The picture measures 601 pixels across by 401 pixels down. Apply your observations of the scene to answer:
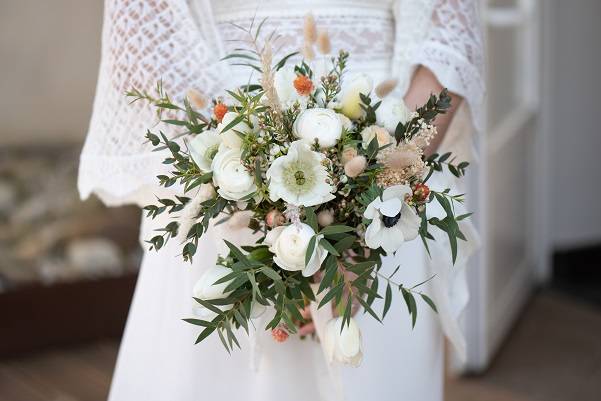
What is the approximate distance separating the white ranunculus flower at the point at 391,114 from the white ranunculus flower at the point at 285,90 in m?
0.10

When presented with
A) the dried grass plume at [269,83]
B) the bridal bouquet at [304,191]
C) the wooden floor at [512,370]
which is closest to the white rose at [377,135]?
the bridal bouquet at [304,191]

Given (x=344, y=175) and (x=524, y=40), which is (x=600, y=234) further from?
(x=344, y=175)

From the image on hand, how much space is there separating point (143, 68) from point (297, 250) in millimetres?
413

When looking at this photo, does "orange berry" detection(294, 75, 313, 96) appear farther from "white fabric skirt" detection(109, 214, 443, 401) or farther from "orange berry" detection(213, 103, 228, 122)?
"white fabric skirt" detection(109, 214, 443, 401)

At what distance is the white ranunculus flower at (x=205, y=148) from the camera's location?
3.10 ft

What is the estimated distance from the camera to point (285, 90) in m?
0.97

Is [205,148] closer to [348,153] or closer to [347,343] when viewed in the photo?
[348,153]

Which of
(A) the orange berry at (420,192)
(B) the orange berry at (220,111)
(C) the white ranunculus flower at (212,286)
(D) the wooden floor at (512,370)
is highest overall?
(B) the orange berry at (220,111)

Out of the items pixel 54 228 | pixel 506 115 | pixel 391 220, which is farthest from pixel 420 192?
pixel 54 228

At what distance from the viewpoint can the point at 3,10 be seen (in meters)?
3.34

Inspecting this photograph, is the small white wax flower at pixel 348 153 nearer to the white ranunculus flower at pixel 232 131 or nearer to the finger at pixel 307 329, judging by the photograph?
the white ranunculus flower at pixel 232 131

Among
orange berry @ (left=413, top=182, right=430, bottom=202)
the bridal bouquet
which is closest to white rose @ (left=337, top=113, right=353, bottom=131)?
the bridal bouquet

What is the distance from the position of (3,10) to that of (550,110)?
236 centimetres

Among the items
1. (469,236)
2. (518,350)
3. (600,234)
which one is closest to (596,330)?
(518,350)
